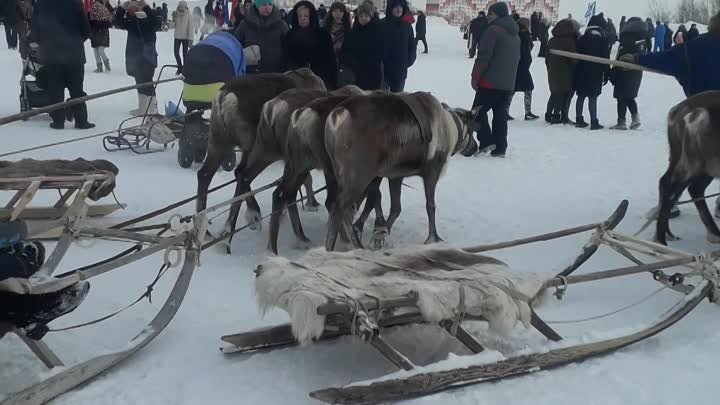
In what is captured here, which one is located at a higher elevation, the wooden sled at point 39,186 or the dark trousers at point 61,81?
the wooden sled at point 39,186

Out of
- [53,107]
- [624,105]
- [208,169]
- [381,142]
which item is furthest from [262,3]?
[624,105]

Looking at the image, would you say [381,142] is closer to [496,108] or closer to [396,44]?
[396,44]

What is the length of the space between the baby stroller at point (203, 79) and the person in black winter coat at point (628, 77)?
6.23m

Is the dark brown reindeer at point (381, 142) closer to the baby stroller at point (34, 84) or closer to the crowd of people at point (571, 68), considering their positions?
the crowd of people at point (571, 68)

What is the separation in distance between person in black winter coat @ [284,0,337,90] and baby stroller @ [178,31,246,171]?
20.3 inches

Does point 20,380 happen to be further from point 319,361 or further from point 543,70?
point 543,70

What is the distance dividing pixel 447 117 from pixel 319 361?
226 cm

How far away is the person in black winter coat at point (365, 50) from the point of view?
27.0 feet

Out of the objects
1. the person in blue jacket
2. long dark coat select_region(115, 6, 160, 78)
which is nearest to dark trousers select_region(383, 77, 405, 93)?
the person in blue jacket

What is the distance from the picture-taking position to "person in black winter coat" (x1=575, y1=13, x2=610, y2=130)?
36.9ft

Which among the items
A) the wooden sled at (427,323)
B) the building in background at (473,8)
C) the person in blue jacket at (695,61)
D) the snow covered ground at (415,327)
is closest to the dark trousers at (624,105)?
the snow covered ground at (415,327)

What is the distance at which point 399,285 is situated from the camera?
10.7 ft

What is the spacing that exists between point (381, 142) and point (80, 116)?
6.16 m

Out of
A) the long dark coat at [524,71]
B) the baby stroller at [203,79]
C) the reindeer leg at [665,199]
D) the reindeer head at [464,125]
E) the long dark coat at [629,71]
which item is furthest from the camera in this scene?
the long dark coat at [524,71]
